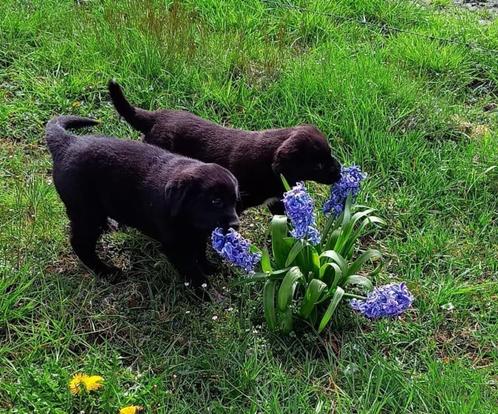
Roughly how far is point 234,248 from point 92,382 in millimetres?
861

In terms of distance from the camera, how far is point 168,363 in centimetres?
339

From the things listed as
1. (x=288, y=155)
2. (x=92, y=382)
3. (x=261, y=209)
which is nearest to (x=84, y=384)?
(x=92, y=382)

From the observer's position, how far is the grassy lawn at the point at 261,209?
10.7 ft

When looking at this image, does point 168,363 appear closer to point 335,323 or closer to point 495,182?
point 335,323

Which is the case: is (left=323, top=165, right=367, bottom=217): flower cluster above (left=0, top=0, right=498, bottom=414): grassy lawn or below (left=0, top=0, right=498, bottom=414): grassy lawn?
above

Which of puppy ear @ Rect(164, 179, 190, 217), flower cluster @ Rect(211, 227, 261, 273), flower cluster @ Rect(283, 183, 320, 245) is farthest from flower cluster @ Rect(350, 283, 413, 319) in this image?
puppy ear @ Rect(164, 179, 190, 217)

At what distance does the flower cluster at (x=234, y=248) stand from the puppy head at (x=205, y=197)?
0.24ft

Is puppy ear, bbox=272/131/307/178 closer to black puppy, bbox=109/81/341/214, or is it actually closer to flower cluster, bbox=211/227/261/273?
black puppy, bbox=109/81/341/214

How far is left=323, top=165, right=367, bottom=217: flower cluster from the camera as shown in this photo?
3680 millimetres

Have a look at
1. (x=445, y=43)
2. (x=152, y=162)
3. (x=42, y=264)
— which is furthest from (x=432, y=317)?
(x=445, y=43)

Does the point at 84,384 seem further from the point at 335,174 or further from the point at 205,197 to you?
the point at 335,174

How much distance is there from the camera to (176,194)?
3.41 meters

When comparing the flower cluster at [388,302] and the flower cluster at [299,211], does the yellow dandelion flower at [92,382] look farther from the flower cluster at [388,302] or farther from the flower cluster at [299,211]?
the flower cluster at [388,302]

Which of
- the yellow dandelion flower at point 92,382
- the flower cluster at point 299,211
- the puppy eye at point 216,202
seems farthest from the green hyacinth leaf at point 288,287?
the yellow dandelion flower at point 92,382
